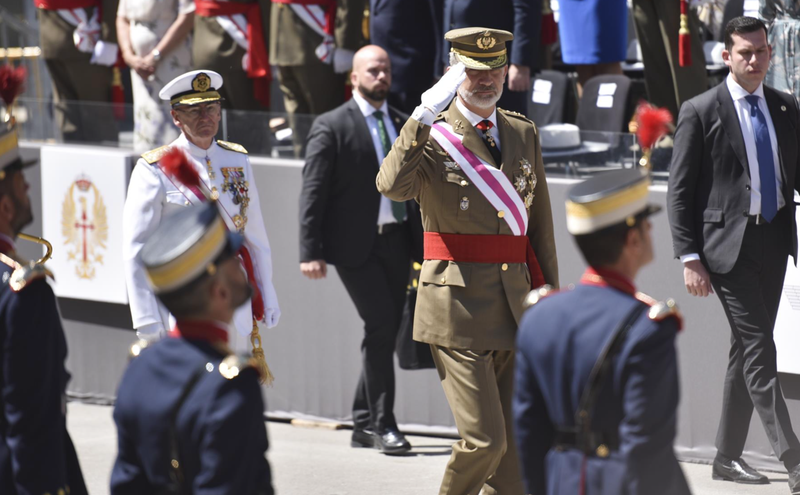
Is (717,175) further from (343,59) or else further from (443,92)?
(343,59)

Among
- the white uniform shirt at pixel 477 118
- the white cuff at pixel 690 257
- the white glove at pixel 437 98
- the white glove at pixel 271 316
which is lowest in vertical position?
the white glove at pixel 271 316

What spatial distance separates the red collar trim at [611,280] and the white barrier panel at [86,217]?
5.00 m

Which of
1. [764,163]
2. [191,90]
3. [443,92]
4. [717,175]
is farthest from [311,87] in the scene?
[443,92]

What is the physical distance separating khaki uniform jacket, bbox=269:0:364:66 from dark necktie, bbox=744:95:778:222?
2.85 m

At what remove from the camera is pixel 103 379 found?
26.6 ft

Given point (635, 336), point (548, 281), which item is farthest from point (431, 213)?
point (635, 336)

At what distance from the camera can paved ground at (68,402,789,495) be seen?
5.87 metres

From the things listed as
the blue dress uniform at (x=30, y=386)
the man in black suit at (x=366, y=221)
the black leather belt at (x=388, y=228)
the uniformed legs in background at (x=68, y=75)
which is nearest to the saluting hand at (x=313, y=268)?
the man in black suit at (x=366, y=221)

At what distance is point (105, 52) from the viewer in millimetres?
8656

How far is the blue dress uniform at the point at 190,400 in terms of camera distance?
2600 mm

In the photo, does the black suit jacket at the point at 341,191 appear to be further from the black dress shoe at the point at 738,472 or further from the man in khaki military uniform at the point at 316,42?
the black dress shoe at the point at 738,472

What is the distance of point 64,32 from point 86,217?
5.56 ft

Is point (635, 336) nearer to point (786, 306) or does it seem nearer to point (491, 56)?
point (491, 56)

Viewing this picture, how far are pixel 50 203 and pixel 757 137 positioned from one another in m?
4.50
